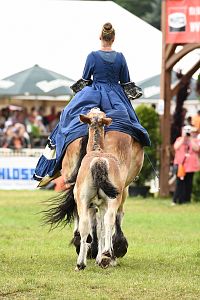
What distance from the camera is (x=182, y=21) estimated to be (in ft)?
69.1

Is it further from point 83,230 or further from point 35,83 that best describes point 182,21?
point 83,230

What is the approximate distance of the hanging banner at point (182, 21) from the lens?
67.9 ft

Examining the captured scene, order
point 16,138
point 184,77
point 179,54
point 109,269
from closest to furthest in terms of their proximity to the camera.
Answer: point 109,269
point 179,54
point 184,77
point 16,138

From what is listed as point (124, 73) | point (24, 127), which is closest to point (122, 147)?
point (124, 73)

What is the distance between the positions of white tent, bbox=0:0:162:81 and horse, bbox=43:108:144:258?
17.7 meters

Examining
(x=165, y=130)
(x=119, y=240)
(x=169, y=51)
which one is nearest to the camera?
(x=119, y=240)

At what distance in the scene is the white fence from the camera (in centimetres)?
2377

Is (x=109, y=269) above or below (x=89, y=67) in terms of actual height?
below

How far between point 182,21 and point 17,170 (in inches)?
233

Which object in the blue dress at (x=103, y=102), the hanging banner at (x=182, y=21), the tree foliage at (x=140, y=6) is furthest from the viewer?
the tree foliage at (x=140, y=6)

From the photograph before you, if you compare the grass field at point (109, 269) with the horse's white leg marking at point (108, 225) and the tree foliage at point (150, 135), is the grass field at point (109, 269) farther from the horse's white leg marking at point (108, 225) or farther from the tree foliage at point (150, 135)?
the tree foliage at point (150, 135)

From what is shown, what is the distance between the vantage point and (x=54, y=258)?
34.2ft

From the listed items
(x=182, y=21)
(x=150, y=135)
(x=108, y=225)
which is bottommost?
(x=108, y=225)

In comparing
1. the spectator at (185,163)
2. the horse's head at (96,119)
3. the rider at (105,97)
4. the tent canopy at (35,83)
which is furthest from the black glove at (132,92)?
the tent canopy at (35,83)
